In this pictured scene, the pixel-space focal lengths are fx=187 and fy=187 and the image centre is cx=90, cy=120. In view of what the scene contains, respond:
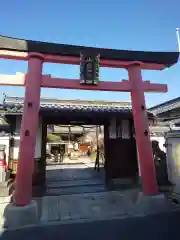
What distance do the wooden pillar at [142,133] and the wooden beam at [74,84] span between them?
0.30 m

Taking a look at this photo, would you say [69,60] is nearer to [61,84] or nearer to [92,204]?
[61,84]

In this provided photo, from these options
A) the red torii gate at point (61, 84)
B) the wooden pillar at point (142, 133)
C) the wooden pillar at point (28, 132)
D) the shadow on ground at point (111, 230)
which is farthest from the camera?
the wooden pillar at point (142, 133)

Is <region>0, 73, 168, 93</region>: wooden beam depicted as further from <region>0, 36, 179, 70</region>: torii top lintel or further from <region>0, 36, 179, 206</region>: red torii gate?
<region>0, 36, 179, 70</region>: torii top lintel

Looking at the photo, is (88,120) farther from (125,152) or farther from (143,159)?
(143,159)

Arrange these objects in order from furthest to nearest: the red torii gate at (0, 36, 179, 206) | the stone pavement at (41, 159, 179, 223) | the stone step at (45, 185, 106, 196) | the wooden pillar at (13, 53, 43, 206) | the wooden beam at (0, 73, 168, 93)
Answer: the stone step at (45, 185, 106, 196)
the wooden beam at (0, 73, 168, 93)
the stone pavement at (41, 159, 179, 223)
the red torii gate at (0, 36, 179, 206)
the wooden pillar at (13, 53, 43, 206)

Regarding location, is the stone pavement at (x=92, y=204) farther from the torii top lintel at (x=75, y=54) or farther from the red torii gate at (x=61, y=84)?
the torii top lintel at (x=75, y=54)

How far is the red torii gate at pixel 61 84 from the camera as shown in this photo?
5.39 m

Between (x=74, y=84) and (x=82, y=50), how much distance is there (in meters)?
1.24

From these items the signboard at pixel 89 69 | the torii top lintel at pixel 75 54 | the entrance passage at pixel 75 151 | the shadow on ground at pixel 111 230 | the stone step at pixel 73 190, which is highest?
the torii top lintel at pixel 75 54

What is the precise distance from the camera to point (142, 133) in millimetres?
6203

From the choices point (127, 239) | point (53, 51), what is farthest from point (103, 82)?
point (127, 239)

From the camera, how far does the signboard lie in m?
6.34

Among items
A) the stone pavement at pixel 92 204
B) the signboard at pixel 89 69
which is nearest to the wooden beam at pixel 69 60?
the signboard at pixel 89 69

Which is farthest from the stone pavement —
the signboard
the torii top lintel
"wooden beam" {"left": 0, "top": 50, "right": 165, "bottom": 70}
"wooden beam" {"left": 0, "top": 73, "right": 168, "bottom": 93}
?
the torii top lintel
